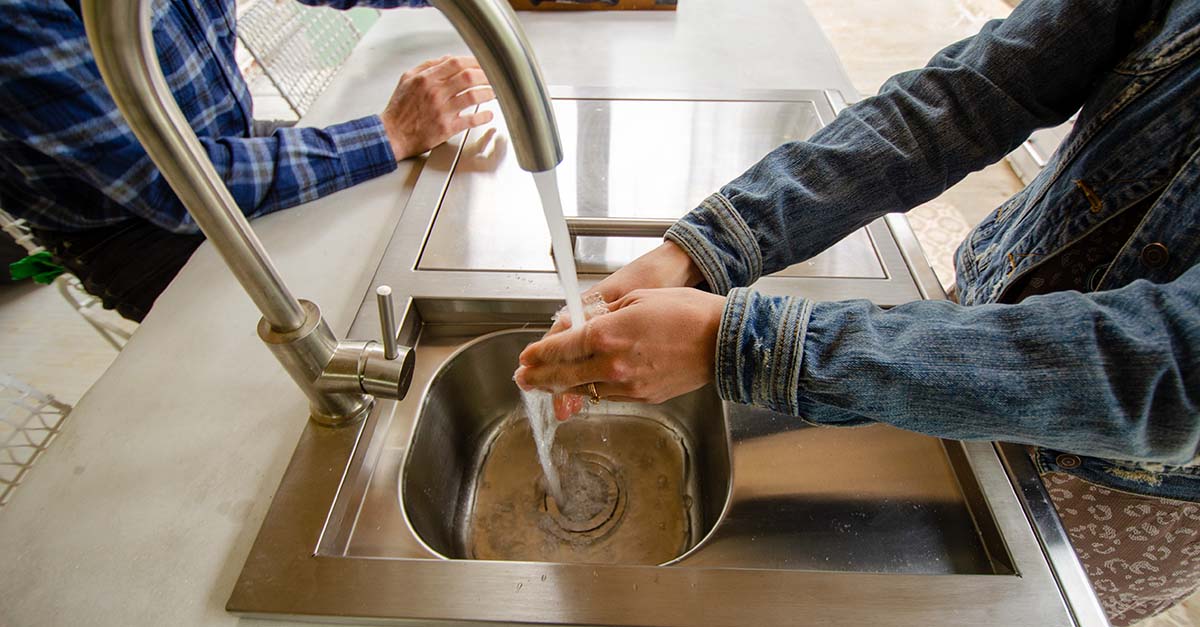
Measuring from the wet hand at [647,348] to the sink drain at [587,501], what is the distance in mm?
302

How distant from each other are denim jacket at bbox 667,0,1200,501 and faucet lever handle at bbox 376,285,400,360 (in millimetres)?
290

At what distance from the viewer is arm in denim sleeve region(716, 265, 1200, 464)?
36cm

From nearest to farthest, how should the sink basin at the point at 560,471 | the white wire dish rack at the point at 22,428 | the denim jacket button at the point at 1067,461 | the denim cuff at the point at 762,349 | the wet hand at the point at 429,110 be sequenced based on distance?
1. the denim cuff at the point at 762,349
2. the denim jacket button at the point at 1067,461
3. the sink basin at the point at 560,471
4. the white wire dish rack at the point at 22,428
5. the wet hand at the point at 429,110

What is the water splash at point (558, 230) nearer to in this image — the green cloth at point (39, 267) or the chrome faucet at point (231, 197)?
the chrome faucet at point (231, 197)

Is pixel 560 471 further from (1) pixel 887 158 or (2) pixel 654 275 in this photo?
(1) pixel 887 158

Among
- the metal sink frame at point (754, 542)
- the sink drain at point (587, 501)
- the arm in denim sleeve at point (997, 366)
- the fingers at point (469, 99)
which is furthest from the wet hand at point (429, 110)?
the arm in denim sleeve at point (997, 366)

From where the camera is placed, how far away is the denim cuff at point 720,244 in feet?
2.01

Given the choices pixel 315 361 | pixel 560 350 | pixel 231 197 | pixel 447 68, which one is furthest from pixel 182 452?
pixel 447 68

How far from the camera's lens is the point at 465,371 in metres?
0.76

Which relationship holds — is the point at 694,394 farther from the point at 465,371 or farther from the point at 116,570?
the point at 116,570

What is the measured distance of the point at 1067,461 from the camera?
0.57 meters

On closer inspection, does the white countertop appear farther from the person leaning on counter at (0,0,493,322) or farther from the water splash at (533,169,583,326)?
the water splash at (533,169,583,326)

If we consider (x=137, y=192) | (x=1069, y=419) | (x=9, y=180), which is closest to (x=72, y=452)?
(x=137, y=192)

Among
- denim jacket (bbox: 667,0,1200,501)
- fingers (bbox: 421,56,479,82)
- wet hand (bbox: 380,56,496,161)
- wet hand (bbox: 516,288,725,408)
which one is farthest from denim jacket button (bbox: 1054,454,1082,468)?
fingers (bbox: 421,56,479,82)
